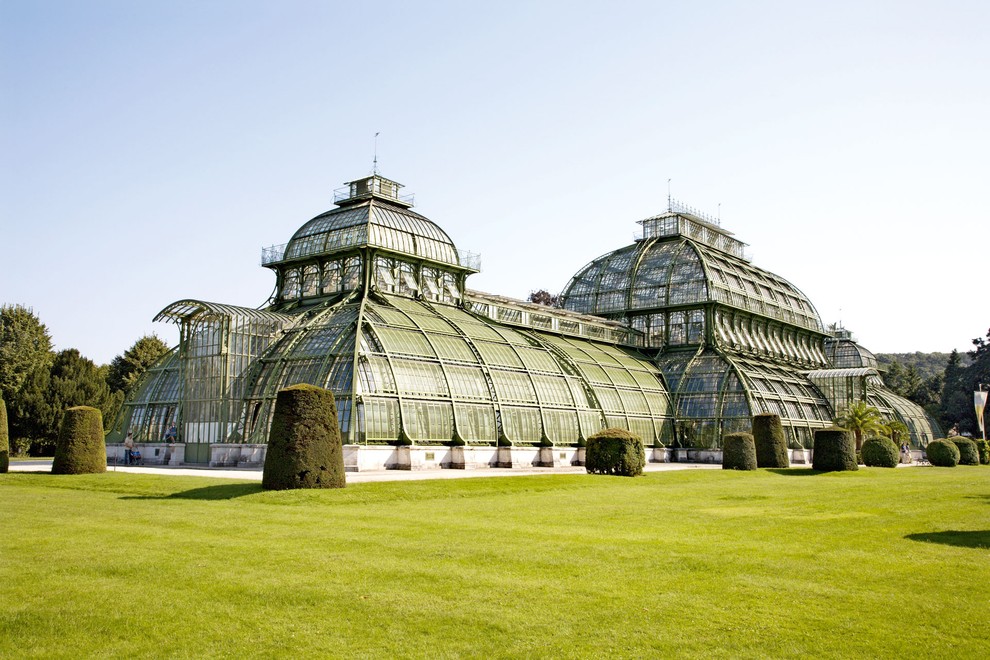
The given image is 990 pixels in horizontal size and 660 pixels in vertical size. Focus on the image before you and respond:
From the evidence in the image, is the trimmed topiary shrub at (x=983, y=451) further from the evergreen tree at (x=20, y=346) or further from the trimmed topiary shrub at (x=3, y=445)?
the evergreen tree at (x=20, y=346)

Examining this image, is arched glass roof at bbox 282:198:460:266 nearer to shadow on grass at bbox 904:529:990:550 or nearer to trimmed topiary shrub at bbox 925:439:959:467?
trimmed topiary shrub at bbox 925:439:959:467

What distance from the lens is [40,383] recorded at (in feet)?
267

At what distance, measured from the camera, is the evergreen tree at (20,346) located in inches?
3450

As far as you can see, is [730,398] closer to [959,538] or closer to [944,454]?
[944,454]

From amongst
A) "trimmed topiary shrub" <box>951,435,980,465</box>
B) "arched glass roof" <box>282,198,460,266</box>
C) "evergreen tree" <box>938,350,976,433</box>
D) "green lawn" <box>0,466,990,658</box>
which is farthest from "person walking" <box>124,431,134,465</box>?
"evergreen tree" <box>938,350,976,433</box>

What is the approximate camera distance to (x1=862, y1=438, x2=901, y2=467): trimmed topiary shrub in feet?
211

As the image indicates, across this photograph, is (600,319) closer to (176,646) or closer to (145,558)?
(145,558)

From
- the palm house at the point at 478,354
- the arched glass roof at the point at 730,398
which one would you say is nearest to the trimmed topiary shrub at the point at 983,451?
the palm house at the point at 478,354

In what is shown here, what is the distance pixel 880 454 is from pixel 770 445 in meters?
11.4

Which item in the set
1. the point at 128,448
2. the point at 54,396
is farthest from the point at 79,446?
the point at 54,396

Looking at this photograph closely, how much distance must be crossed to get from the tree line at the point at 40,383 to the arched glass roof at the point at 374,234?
27205mm

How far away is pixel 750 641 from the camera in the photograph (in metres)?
13.4

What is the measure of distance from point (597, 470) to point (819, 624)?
3401 centimetres

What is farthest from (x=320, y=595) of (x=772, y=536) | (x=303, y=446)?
(x=303, y=446)
